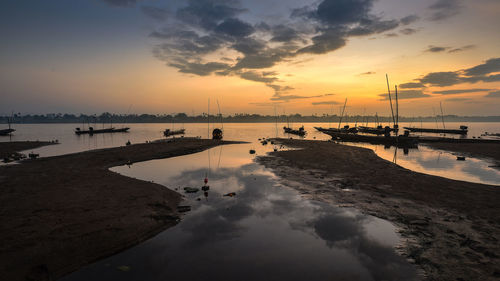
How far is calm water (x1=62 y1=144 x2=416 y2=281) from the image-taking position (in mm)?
8258

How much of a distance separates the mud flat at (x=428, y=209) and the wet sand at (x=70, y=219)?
11.4m

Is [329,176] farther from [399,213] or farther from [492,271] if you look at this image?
[492,271]

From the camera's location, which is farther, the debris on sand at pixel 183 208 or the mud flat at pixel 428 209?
the debris on sand at pixel 183 208

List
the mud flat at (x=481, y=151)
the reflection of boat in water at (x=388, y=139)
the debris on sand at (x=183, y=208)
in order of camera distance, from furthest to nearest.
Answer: the reflection of boat in water at (x=388, y=139) < the mud flat at (x=481, y=151) < the debris on sand at (x=183, y=208)

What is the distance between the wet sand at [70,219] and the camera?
825cm

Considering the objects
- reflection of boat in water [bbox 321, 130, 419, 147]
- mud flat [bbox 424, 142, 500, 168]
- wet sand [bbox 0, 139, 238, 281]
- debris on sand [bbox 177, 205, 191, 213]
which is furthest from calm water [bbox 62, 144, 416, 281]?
reflection of boat in water [bbox 321, 130, 419, 147]

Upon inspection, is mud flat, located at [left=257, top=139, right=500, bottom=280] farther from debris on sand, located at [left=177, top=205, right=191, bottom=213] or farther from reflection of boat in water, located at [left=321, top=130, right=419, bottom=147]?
reflection of boat in water, located at [left=321, top=130, right=419, bottom=147]

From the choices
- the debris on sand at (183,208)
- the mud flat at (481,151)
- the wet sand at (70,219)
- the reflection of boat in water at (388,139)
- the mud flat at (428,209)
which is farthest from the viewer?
the reflection of boat in water at (388,139)

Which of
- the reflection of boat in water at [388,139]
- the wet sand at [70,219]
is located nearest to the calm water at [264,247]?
the wet sand at [70,219]

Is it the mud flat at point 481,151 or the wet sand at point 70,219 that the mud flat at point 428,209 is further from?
the mud flat at point 481,151

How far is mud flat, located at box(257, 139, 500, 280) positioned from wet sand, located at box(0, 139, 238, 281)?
450 inches

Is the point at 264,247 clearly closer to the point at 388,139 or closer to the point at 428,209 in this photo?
the point at 428,209

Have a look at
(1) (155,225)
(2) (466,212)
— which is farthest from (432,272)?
(1) (155,225)

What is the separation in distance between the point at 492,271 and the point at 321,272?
18.4ft
